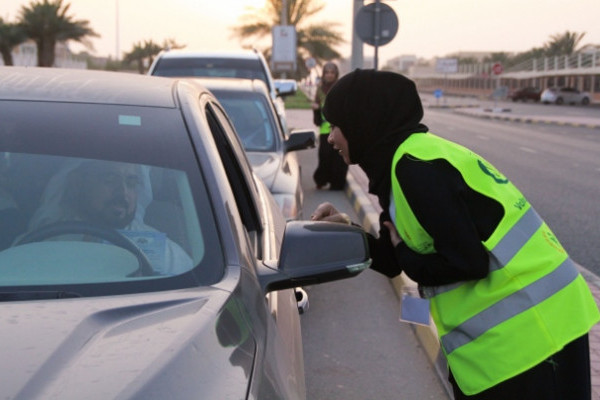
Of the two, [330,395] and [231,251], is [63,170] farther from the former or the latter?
[330,395]

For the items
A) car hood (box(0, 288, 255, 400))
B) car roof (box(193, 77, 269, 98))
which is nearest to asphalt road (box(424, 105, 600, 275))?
car roof (box(193, 77, 269, 98))

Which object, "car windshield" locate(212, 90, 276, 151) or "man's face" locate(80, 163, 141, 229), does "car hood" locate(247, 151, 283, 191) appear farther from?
"man's face" locate(80, 163, 141, 229)

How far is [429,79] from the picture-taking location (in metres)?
130

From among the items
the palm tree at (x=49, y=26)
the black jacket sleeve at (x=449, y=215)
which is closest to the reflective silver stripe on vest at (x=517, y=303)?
the black jacket sleeve at (x=449, y=215)

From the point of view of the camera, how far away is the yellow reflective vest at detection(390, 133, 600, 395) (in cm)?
227

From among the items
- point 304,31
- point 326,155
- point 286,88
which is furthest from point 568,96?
point 326,155

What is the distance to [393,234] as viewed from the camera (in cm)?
254

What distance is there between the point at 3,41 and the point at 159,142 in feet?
124

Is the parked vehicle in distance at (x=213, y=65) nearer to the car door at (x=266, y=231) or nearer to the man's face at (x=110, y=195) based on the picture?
the car door at (x=266, y=231)

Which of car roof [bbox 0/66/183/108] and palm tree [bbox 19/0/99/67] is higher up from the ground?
palm tree [bbox 19/0/99/67]

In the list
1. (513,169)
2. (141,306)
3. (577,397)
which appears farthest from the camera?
(513,169)

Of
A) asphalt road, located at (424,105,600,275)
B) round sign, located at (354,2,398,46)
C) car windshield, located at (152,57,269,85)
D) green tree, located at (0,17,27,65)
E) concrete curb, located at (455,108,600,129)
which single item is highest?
green tree, located at (0,17,27,65)

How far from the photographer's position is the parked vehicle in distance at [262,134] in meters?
6.69

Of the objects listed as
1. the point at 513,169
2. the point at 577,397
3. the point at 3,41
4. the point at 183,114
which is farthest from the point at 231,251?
the point at 3,41
